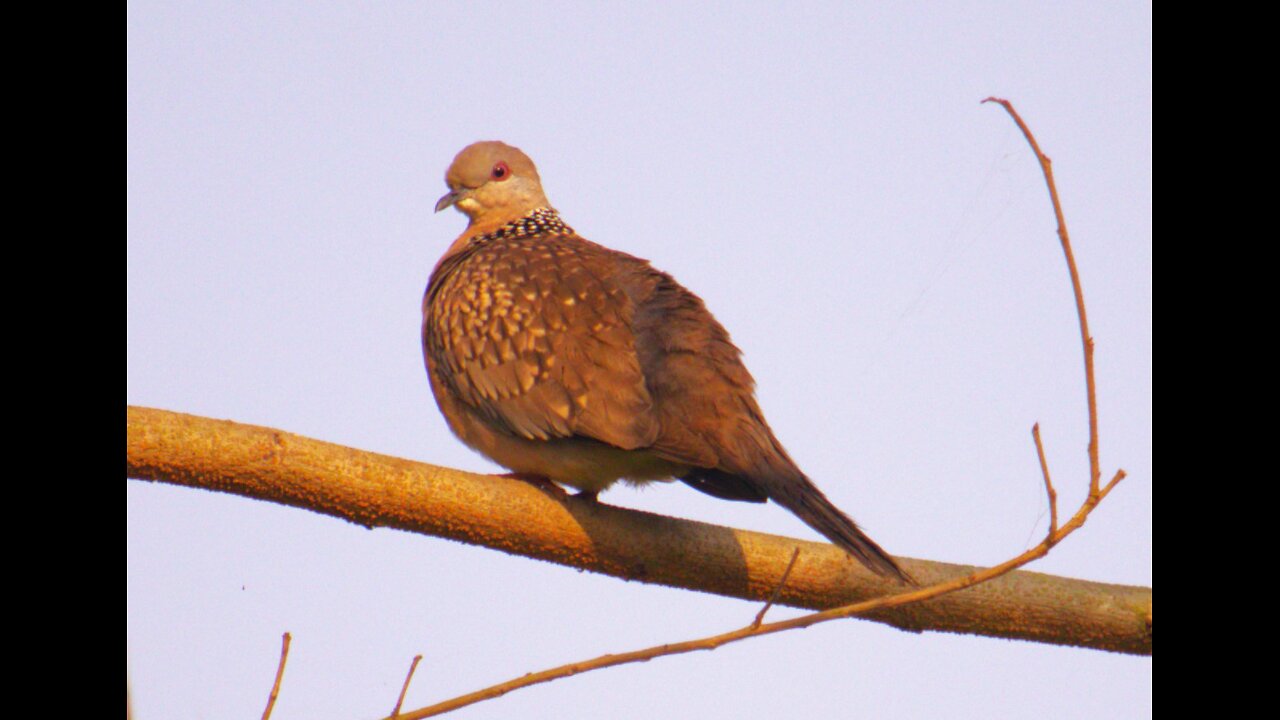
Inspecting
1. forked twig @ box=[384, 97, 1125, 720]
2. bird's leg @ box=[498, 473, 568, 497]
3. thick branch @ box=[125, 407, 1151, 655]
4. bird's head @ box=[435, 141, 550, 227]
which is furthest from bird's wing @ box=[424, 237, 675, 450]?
forked twig @ box=[384, 97, 1125, 720]

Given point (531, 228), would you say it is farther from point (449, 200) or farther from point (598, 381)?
point (598, 381)

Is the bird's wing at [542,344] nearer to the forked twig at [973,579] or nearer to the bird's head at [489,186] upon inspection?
the bird's head at [489,186]

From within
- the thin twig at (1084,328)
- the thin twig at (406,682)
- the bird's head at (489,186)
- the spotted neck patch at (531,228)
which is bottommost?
the thin twig at (406,682)

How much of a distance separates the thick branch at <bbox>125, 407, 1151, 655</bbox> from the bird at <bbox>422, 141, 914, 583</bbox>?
21cm

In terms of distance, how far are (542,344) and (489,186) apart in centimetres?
170

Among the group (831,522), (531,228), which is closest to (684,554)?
(831,522)

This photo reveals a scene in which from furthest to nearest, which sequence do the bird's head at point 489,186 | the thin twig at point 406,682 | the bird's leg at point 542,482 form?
the bird's head at point 489,186 → the bird's leg at point 542,482 → the thin twig at point 406,682

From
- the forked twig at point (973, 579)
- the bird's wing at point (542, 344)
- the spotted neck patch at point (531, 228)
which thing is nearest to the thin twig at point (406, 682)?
the forked twig at point (973, 579)

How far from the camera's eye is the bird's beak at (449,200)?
5.62m

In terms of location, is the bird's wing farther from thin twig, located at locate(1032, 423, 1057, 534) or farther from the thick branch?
thin twig, located at locate(1032, 423, 1057, 534)

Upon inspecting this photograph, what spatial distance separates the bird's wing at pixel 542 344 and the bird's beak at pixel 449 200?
92cm

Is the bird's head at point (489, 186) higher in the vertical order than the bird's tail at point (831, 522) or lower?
higher
